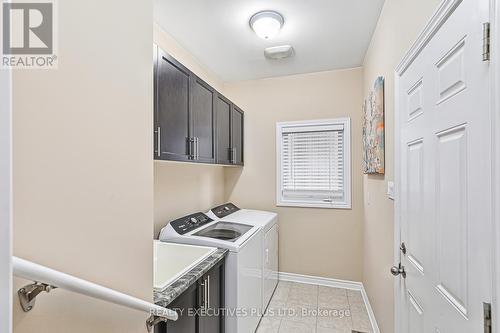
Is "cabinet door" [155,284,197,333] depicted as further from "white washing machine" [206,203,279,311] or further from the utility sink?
"white washing machine" [206,203,279,311]

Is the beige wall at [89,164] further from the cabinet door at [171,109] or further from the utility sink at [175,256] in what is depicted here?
the utility sink at [175,256]

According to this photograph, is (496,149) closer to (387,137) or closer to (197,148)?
(387,137)

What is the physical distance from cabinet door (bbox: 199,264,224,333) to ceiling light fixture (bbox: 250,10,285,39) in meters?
1.92

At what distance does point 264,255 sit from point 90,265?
2014 millimetres

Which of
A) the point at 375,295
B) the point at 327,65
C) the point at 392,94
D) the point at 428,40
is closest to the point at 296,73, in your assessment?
the point at 327,65

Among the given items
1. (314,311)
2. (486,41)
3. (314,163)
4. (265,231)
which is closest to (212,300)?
(265,231)

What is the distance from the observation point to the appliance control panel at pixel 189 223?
2.12 m

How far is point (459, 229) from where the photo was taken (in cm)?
85

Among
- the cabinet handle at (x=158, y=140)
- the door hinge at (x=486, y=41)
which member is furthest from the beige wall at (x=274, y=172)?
the door hinge at (x=486, y=41)

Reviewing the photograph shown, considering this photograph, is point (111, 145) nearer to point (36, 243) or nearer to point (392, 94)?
point (36, 243)

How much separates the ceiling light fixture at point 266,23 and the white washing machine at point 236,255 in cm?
175

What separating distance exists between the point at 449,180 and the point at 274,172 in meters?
2.42

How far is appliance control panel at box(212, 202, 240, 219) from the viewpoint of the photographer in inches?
113

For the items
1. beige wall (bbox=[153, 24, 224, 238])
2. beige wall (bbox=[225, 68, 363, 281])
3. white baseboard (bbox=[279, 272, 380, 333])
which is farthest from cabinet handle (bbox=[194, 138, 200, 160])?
white baseboard (bbox=[279, 272, 380, 333])
